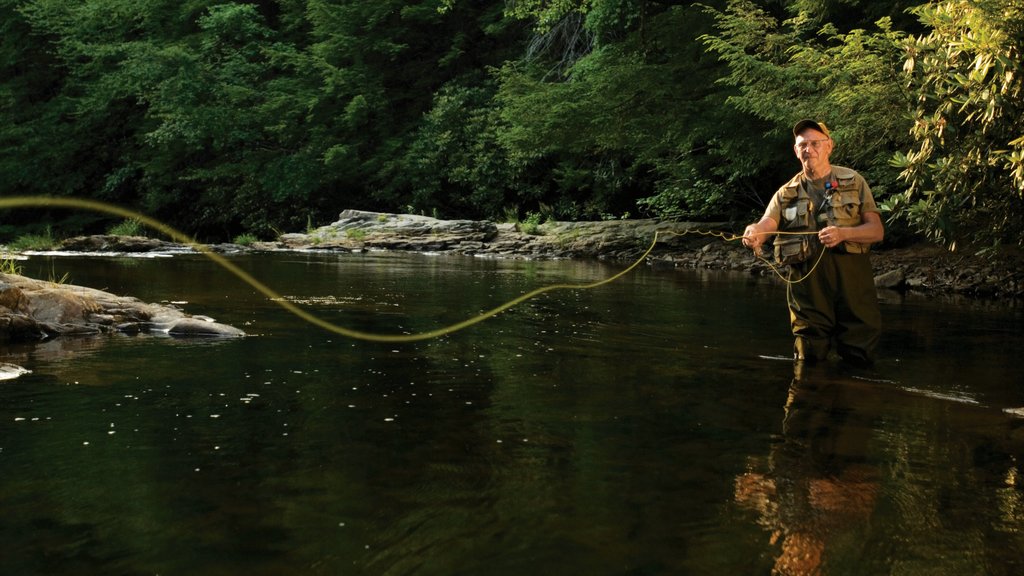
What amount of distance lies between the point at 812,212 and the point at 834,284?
1.60ft

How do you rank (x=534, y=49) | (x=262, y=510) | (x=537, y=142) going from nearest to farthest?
1. (x=262, y=510)
2. (x=537, y=142)
3. (x=534, y=49)

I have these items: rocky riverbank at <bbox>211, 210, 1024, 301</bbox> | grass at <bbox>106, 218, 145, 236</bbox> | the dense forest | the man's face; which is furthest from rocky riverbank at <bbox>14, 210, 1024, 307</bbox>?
the man's face

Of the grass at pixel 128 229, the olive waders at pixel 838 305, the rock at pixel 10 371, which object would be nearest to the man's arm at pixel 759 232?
the olive waders at pixel 838 305

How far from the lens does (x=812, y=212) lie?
6398 mm

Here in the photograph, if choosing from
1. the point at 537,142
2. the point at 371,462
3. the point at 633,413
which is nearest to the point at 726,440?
the point at 633,413

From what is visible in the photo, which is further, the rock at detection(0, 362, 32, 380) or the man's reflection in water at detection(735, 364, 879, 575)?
the rock at detection(0, 362, 32, 380)

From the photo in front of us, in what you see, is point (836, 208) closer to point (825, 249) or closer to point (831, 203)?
point (831, 203)

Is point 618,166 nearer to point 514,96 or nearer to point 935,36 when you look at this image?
point 514,96

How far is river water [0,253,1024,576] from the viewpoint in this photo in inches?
114

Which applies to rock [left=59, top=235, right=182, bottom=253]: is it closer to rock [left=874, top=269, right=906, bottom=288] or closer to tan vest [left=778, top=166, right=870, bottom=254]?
rock [left=874, top=269, right=906, bottom=288]

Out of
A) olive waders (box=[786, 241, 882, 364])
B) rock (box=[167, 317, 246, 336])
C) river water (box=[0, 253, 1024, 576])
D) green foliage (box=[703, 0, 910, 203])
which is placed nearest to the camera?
river water (box=[0, 253, 1024, 576])

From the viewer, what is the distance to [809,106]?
15102 millimetres

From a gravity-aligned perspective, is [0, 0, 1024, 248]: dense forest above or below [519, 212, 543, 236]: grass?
above

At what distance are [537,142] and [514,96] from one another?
4.42 ft
